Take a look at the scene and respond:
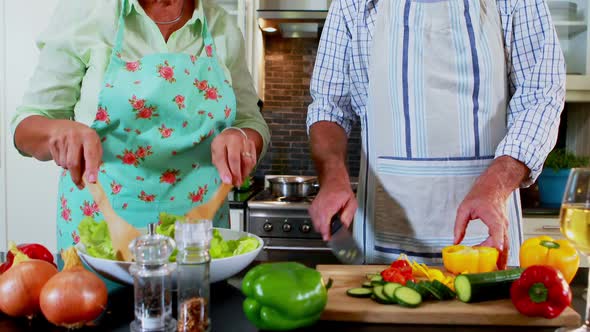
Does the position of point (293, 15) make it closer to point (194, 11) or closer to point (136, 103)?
point (194, 11)

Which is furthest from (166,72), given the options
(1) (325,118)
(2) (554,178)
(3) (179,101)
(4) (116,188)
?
(2) (554,178)

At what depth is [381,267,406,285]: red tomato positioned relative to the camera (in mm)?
1062

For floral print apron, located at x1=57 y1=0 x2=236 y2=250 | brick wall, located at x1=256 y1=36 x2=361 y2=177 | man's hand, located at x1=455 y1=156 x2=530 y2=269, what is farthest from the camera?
brick wall, located at x1=256 y1=36 x2=361 y2=177

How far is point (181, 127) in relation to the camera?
4.84 ft

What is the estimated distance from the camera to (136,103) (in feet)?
4.68

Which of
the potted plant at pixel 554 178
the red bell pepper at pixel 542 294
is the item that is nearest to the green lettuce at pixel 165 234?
the red bell pepper at pixel 542 294

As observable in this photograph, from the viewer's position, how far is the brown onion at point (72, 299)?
32.7 inches

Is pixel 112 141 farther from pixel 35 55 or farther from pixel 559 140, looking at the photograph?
pixel 559 140

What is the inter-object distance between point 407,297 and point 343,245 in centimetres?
46

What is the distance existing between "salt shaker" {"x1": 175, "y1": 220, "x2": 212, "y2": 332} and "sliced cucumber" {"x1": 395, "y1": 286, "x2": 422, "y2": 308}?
32 centimetres

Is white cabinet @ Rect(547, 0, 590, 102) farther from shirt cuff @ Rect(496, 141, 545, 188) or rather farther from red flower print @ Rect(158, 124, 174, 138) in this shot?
red flower print @ Rect(158, 124, 174, 138)

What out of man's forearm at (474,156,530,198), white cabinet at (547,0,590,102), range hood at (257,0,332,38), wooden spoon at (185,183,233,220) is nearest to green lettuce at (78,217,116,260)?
wooden spoon at (185,183,233,220)

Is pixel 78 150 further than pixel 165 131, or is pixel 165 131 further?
pixel 165 131

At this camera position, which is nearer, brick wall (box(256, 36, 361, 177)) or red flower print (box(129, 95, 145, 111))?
red flower print (box(129, 95, 145, 111))
